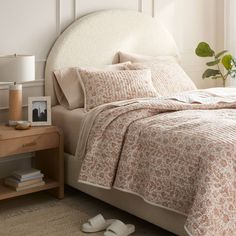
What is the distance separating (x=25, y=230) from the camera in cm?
304

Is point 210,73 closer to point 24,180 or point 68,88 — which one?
point 68,88

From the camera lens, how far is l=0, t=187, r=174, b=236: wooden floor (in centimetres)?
311

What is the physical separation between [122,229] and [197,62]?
2661mm

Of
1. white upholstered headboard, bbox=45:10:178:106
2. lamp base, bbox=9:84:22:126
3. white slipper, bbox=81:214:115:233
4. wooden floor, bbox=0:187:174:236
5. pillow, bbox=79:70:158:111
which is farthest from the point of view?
white upholstered headboard, bbox=45:10:178:106

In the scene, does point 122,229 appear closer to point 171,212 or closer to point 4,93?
point 171,212

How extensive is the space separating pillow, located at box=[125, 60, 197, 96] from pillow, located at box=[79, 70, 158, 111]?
238 mm

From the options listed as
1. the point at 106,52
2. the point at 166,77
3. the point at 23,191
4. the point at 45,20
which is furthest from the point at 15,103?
the point at 166,77

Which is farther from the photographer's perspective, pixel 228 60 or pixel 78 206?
pixel 228 60

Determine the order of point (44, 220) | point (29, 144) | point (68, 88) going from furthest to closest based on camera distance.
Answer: point (68, 88)
point (29, 144)
point (44, 220)

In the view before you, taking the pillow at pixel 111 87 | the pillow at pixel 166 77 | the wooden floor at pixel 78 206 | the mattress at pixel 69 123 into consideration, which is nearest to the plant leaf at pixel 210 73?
the pillow at pixel 166 77

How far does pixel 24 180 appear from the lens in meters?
3.40

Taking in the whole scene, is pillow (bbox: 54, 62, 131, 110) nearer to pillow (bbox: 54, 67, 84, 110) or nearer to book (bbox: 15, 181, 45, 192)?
pillow (bbox: 54, 67, 84, 110)

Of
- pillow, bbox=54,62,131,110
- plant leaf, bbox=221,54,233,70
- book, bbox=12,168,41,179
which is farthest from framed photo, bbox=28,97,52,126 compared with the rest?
plant leaf, bbox=221,54,233,70

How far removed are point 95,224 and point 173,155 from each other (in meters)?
0.67
